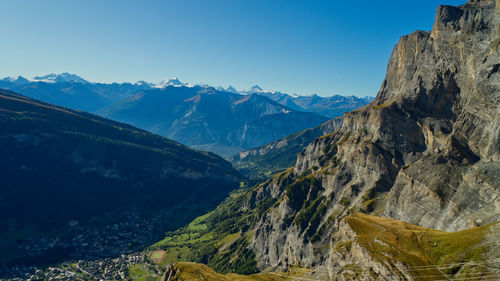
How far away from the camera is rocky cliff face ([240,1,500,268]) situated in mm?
91875

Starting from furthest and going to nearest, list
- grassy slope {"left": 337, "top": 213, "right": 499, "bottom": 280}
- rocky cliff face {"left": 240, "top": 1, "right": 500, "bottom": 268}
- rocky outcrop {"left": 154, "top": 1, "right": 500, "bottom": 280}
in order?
rocky cliff face {"left": 240, "top": 1, "right": 500, "bottom": 268}
rocky outcrop {"left": 154, "top": 1, "right": 500, "bottom": 280}
grassy slope {"left": 337, "top": 213, "right": 499, "bottom": 280}

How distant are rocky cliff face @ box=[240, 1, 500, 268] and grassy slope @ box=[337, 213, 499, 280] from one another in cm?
1353

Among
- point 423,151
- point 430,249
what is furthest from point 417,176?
point 430,249

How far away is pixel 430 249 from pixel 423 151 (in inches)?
3191

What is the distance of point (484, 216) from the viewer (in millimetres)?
77250

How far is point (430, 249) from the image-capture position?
228ft

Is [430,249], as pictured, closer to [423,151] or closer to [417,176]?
[417,176]

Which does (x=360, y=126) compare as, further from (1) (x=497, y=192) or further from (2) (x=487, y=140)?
(1) (x=497, y=192)

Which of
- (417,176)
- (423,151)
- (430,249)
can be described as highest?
(423,151)

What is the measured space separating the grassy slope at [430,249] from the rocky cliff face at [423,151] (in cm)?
1353

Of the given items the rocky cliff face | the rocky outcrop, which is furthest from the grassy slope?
the rocky cliff face

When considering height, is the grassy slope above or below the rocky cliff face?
below

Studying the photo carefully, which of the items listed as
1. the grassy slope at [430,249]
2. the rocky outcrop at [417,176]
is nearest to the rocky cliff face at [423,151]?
the rocky outcrop at [417,176]

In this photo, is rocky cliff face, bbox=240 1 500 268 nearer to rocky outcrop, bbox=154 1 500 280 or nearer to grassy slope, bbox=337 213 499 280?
rocky outcrop, bbox=154 1 500 280
